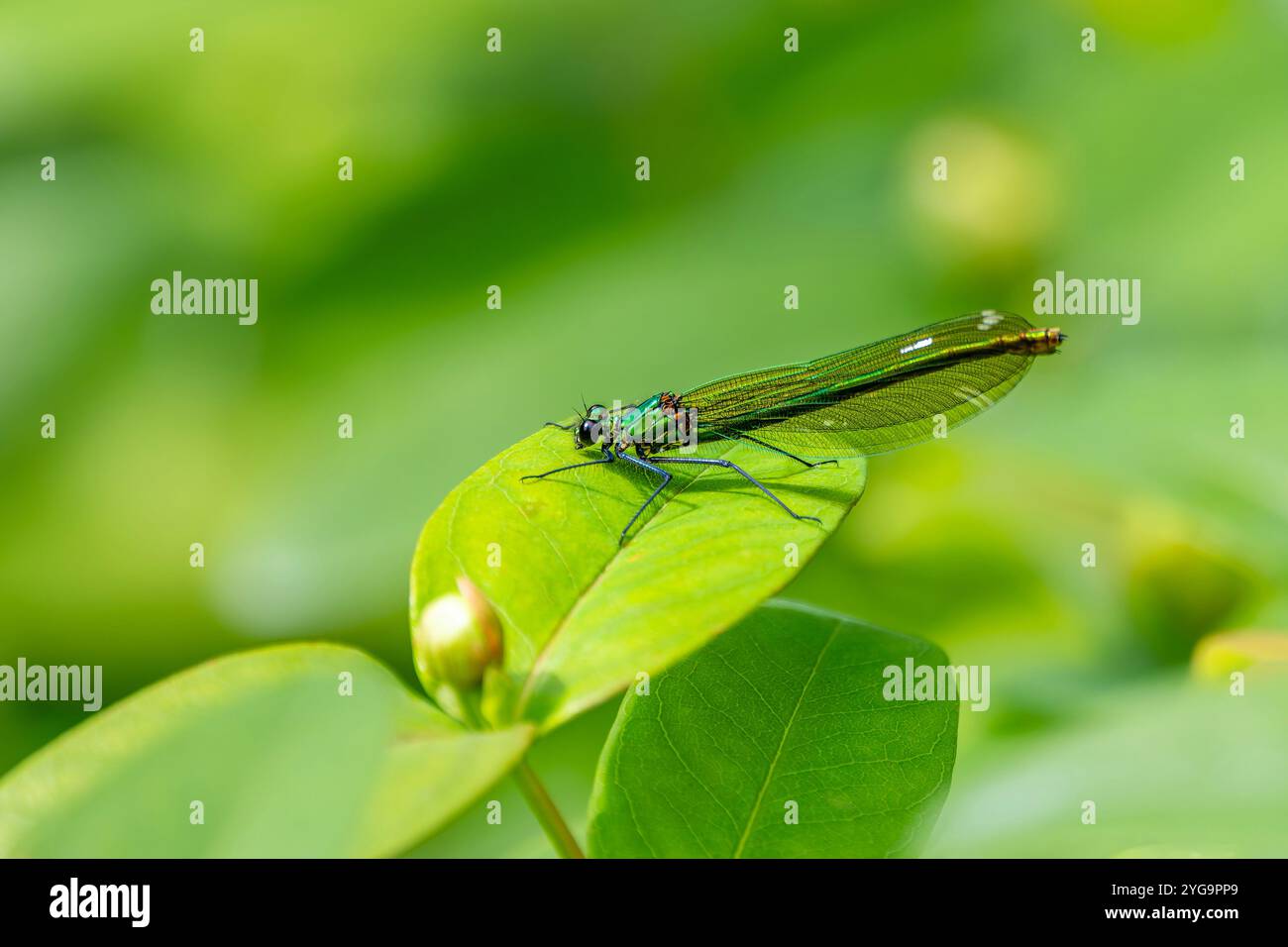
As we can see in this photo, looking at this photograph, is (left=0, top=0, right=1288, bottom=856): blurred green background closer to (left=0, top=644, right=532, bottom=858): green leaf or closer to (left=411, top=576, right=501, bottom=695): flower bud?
(left=411, top=576, right=501, bottom=695): flower bud

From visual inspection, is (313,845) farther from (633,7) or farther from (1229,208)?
(633,7)

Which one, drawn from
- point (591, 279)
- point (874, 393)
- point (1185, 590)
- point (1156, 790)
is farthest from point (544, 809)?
point (591, 279)

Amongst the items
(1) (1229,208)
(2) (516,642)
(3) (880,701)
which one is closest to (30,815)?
(2) (516,642)

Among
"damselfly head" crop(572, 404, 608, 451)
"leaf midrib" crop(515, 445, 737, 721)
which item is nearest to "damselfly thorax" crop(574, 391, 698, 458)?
"damselfly head" crop(572, 404, 608, 451)

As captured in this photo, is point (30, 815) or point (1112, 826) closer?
point (30, 815)

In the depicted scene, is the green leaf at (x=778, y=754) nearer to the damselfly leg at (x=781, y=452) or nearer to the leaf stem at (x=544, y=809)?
the leaf stem at (x=544, y=809)
